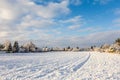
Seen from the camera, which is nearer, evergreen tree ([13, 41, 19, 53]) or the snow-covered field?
the snow-covered field

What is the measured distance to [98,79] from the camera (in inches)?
554

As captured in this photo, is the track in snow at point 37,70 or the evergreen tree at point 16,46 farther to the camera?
the evergreen tree at point 16,46

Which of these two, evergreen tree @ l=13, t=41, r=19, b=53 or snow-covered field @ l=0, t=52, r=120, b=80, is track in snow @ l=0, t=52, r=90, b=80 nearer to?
snow-covered field @ l=0, t=52, r=120, b=80

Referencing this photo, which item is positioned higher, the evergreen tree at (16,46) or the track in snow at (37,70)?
the evergreen tree at (16,46)

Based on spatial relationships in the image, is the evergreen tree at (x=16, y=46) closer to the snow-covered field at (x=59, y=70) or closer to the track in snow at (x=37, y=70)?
the track in snow at (x=37, y=70)

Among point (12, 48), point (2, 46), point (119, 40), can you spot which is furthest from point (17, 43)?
point (119, 40)

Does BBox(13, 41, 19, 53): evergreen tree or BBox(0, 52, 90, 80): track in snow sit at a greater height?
BBox(13, 41, 19, 53): evergreen tree

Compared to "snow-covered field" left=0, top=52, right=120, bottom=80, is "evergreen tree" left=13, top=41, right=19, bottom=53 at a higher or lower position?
higher

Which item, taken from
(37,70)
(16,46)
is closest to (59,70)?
(37,70)

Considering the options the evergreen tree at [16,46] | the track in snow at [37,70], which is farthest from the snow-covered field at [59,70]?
the evergreen tree at [16,46]

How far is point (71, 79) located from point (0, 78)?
4477 millimetres

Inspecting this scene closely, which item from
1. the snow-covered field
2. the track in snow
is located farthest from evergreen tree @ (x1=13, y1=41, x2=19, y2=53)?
the snow-covered field

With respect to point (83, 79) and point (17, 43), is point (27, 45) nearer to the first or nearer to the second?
point (17, 43)

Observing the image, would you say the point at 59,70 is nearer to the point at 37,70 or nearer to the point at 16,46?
the point at 37,70
